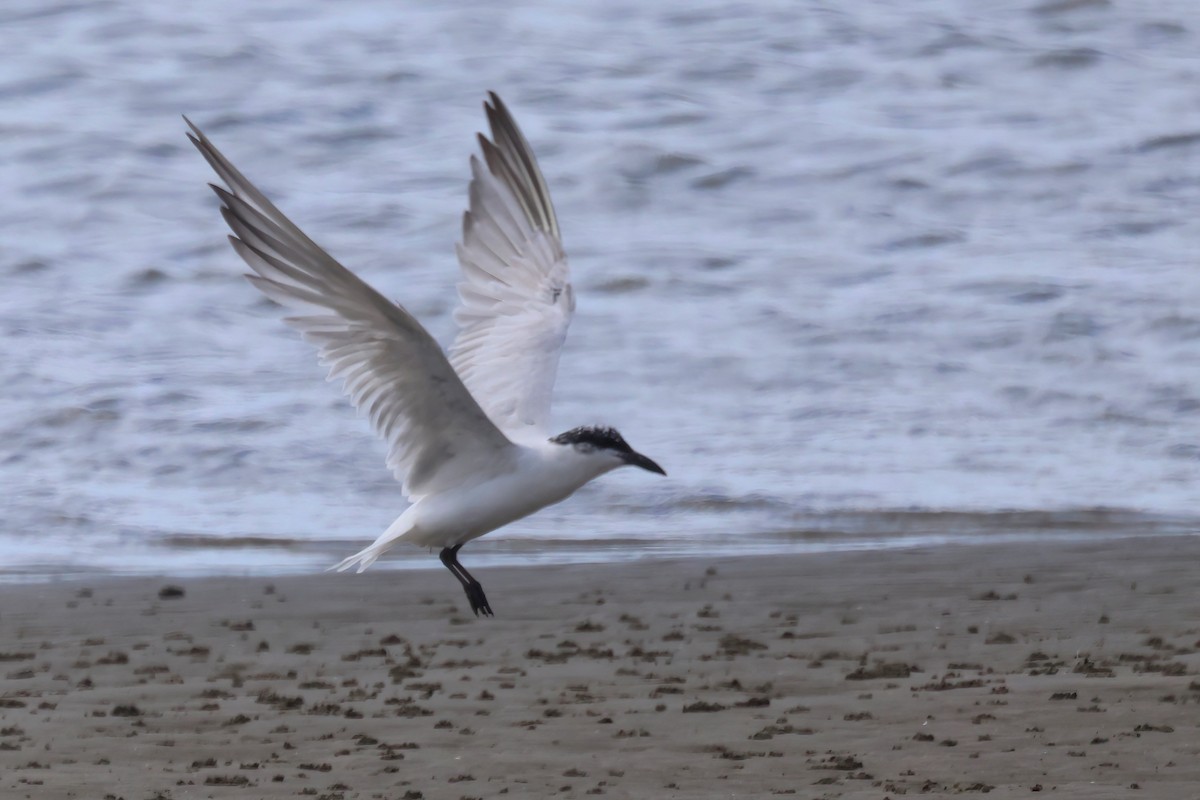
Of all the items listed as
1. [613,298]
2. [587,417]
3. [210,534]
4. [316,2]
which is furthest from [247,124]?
[210,534]

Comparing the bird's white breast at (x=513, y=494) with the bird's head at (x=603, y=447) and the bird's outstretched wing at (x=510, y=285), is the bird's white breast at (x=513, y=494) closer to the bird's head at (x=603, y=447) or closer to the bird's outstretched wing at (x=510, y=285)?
the bird's head at (x=603, y=447)

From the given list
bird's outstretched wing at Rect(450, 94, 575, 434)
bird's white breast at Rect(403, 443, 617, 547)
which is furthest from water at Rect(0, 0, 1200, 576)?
bird's white breast at Rect(403, 443, 617, 547)

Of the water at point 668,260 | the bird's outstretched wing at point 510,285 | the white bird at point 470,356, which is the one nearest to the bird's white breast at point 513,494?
the white bird at point 470,356

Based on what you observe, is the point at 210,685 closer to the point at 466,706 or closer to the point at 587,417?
the point at 466,706

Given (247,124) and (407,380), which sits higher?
(247,124)

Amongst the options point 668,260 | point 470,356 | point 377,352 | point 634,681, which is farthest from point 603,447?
point 668,260

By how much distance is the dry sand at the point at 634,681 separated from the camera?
652 cm

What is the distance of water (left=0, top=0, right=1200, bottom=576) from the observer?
11.1 metres

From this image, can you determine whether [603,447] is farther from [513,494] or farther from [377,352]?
[377,352]

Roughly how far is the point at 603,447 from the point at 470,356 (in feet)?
4.56

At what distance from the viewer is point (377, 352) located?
20.2 feet

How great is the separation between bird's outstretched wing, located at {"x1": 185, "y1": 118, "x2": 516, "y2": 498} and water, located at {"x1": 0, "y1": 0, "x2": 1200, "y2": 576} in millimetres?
3505

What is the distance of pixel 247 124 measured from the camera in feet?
64.0

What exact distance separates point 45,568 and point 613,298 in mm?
Result: 6061
